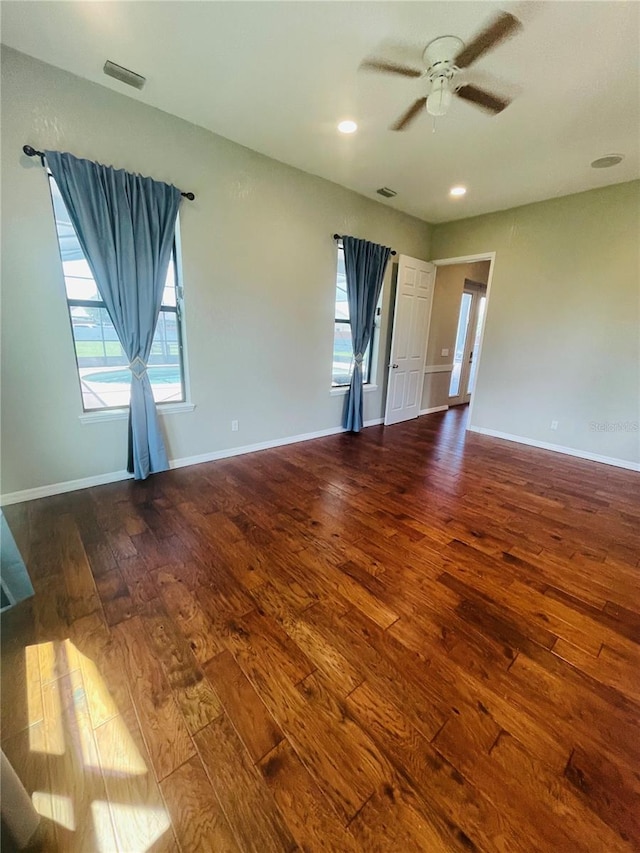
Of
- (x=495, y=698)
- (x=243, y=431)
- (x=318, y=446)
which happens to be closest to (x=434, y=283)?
(x=318, y=446)

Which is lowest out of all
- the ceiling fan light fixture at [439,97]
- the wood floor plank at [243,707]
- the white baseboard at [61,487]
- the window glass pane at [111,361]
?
the wood floor plank at [243,707]

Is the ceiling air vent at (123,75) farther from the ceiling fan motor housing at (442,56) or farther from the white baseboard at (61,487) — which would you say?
the white baseboard at (61,487)

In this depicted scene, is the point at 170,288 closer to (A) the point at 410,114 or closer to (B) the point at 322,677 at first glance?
(A) the point at 410,114

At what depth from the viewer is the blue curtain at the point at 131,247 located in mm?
2369

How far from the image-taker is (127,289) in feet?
8.66

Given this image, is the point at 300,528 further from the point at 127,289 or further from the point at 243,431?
the point at 127,289

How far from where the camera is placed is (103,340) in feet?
9.01

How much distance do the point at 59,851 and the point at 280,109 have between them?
3896mm

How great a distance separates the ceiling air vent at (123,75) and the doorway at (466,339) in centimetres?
551

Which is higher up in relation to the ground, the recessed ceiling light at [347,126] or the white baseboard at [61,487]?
the recessed ceiling light at [347,126]

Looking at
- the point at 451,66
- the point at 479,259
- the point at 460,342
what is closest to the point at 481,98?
the point at 451,66

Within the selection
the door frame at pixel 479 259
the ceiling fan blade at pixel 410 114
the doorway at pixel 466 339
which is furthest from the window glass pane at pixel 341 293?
the doorway at pixel 466 339

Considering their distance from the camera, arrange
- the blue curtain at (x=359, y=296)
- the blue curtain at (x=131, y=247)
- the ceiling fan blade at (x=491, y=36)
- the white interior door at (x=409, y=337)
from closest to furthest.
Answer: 1. the ceiling fan blade at (x=491, y=36)
2. the blue curtain at (x=131, y=247)
3. the blue curtain at (x=359, y=296)
4. the white interior door at (x=409, y=337)

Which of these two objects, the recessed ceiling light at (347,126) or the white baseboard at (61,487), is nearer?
the white baseboard at (61,487)
